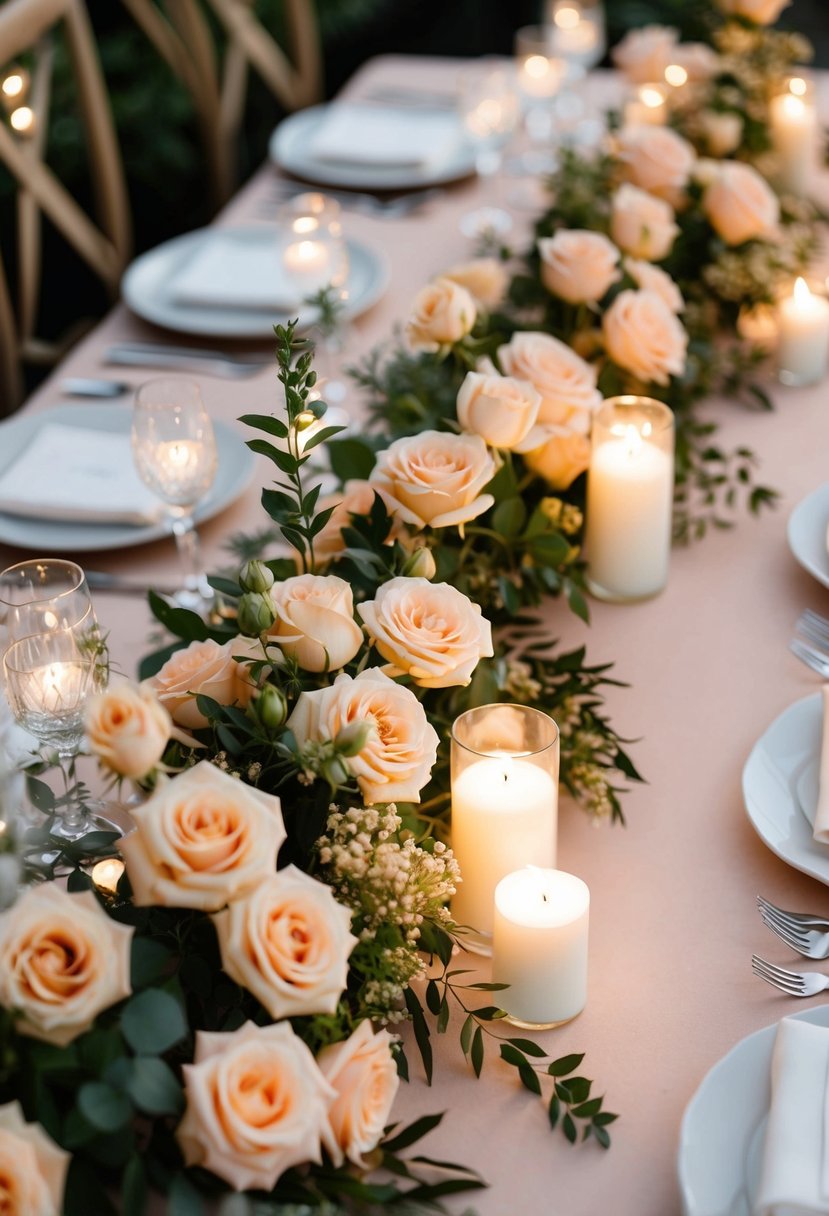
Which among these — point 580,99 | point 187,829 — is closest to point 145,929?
point 187,829

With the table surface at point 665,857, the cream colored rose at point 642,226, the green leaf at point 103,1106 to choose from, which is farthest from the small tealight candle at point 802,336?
the green leaf at point 103,1106

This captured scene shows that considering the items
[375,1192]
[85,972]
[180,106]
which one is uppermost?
[85,972]

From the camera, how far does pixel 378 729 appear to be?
0.85 m

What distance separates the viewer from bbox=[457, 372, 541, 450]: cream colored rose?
1.11 meters

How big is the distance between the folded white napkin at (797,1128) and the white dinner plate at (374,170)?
5.78ft

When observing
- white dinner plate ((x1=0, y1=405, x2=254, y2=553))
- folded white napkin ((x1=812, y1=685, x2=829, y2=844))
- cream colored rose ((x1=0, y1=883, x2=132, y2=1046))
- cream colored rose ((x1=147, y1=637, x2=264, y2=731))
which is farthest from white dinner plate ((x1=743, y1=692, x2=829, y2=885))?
white dinner plate ((x1=0, y1=405, x2=254, y2=553))

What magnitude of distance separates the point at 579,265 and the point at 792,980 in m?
0.81

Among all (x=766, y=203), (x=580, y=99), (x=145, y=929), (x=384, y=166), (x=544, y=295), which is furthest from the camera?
(x=580, y=99)

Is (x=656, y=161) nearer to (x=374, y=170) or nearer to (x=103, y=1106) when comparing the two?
(x=374, y=170)

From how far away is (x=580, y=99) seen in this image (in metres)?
2.62

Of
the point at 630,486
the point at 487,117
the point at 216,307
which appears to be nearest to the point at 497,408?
the point at 630,486

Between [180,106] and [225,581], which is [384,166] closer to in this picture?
[225,581]

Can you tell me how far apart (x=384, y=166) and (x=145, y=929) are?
1.76 m

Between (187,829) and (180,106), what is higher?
(187,829)
